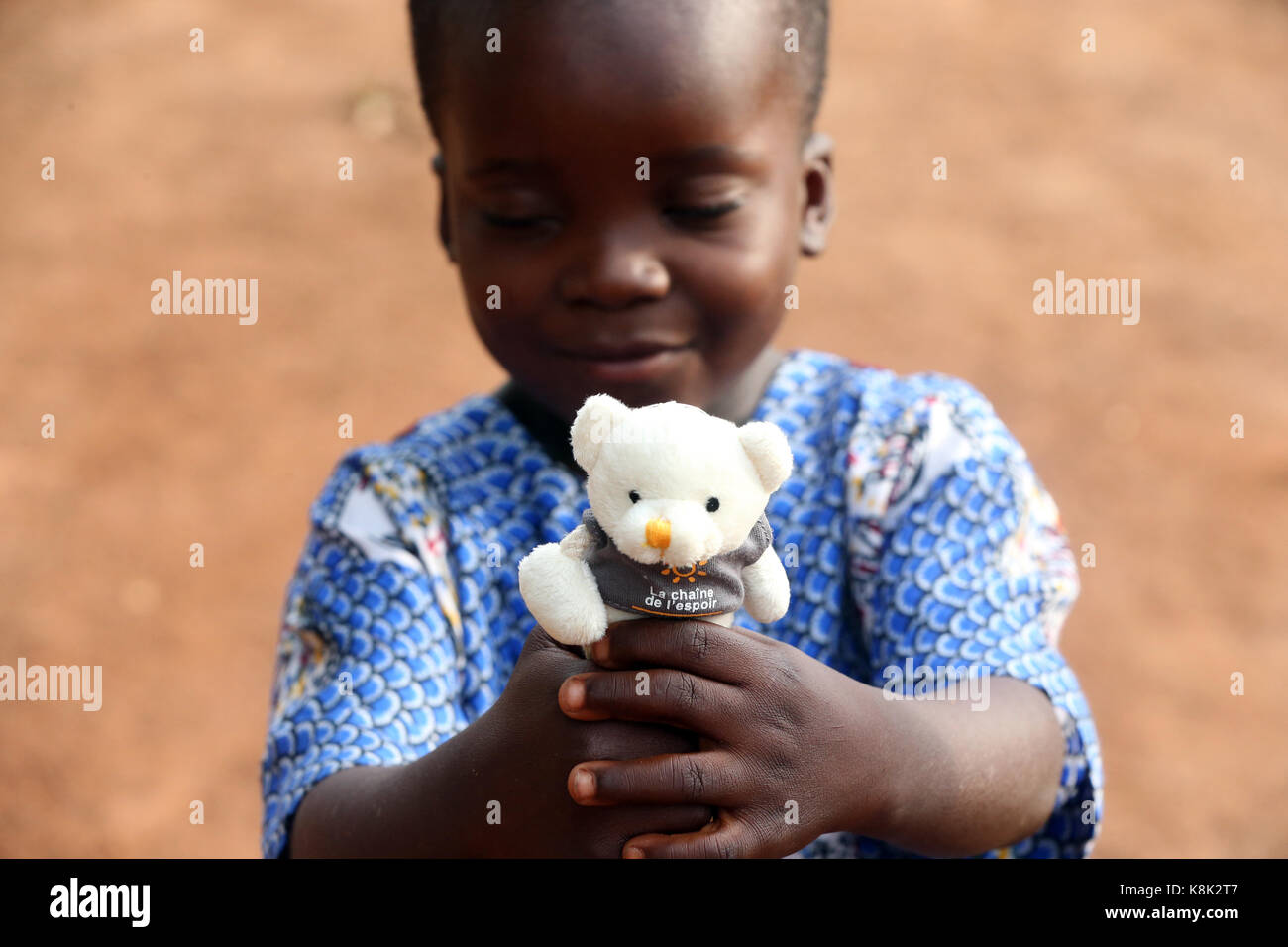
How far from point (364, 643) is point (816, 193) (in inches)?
29.7

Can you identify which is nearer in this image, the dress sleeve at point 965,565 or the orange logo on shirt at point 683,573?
the orange logo on shirt at point 683,573

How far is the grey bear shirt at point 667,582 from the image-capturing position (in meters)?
0.91

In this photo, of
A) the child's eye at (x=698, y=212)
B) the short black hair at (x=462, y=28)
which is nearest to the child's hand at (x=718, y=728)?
the child's eye at (x=698, y=212)

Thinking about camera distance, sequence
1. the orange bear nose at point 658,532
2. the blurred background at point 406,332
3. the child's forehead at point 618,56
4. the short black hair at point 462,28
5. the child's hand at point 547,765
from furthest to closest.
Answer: the blurred background at point 406,332
the short black hair at point 462,28
the child's forehead at point 618,56
the child's hand at point 547,765
the orange bear nose at point 658,532

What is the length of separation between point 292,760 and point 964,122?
4.00m

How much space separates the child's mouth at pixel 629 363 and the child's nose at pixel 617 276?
6 centimetres

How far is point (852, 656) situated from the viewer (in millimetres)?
1453

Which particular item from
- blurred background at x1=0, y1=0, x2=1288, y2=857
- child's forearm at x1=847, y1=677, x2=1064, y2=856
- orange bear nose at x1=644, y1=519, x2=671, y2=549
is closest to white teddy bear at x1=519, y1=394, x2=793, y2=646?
orange bear nose at x1=644, y1=519, x2=671, y2=549

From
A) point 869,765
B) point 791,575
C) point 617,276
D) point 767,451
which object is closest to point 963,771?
point 869,765

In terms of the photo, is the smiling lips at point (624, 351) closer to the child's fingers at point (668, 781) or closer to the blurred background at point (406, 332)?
the child's fingers at point (668, 781)

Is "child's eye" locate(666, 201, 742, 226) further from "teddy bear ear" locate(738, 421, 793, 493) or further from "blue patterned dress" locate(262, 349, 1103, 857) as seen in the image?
"teddy bear ear" locate(738, 421, 793, 493)

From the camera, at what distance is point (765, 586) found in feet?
3.15

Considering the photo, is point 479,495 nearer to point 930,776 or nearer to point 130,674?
point 930,776

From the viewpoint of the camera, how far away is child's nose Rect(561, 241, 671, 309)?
127cm
